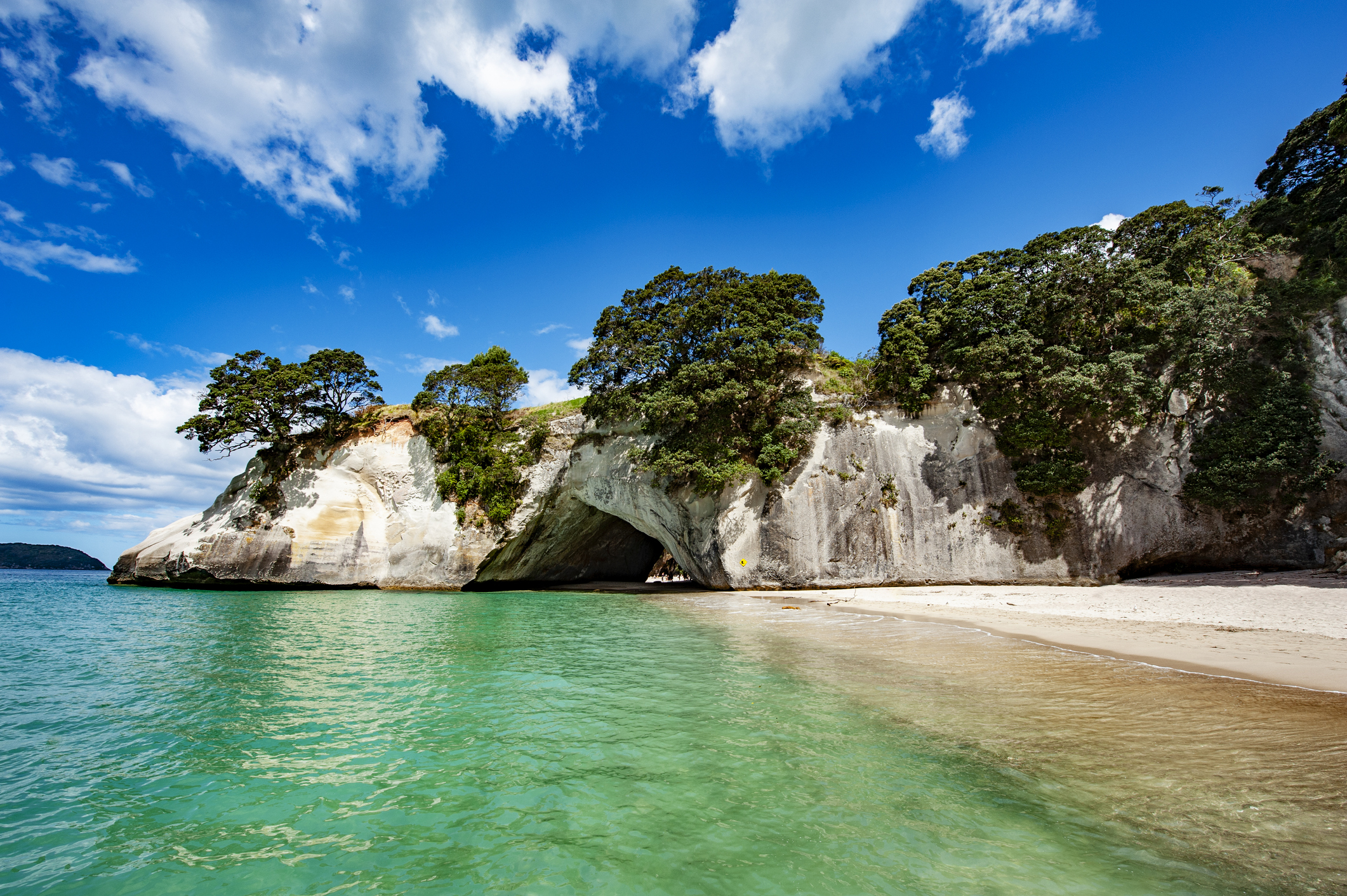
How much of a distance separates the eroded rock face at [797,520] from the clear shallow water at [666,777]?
13659 mm

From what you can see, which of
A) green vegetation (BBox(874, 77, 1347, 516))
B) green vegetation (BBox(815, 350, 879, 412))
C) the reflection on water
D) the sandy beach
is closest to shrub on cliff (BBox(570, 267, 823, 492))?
green vegetation (BBox(815, 350, 879, 412))

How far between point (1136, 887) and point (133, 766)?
8.75m

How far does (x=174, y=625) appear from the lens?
14.8 m

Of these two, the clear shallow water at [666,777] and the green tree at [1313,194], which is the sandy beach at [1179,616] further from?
the green tree at [1313,194]

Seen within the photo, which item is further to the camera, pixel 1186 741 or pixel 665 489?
pixel 665 489

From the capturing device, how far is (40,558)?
344ft

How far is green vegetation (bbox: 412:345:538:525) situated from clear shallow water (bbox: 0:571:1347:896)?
2026cm

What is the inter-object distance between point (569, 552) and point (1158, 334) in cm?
3221

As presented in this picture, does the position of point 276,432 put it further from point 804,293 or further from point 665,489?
point 804,293

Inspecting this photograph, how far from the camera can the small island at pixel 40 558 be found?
103 meters

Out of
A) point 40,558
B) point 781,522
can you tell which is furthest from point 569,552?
point 40,558

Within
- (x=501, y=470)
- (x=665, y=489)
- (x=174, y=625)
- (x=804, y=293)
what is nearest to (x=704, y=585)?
(x=665, y=489)

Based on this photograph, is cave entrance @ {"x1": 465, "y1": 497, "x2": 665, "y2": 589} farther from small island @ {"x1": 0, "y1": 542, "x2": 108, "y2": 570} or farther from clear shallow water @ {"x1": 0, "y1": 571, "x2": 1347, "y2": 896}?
small island @ {"x1": 0, "y1": 542, "x2": 108, "y2": 570}

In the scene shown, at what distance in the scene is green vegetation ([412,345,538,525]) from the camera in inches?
1200
